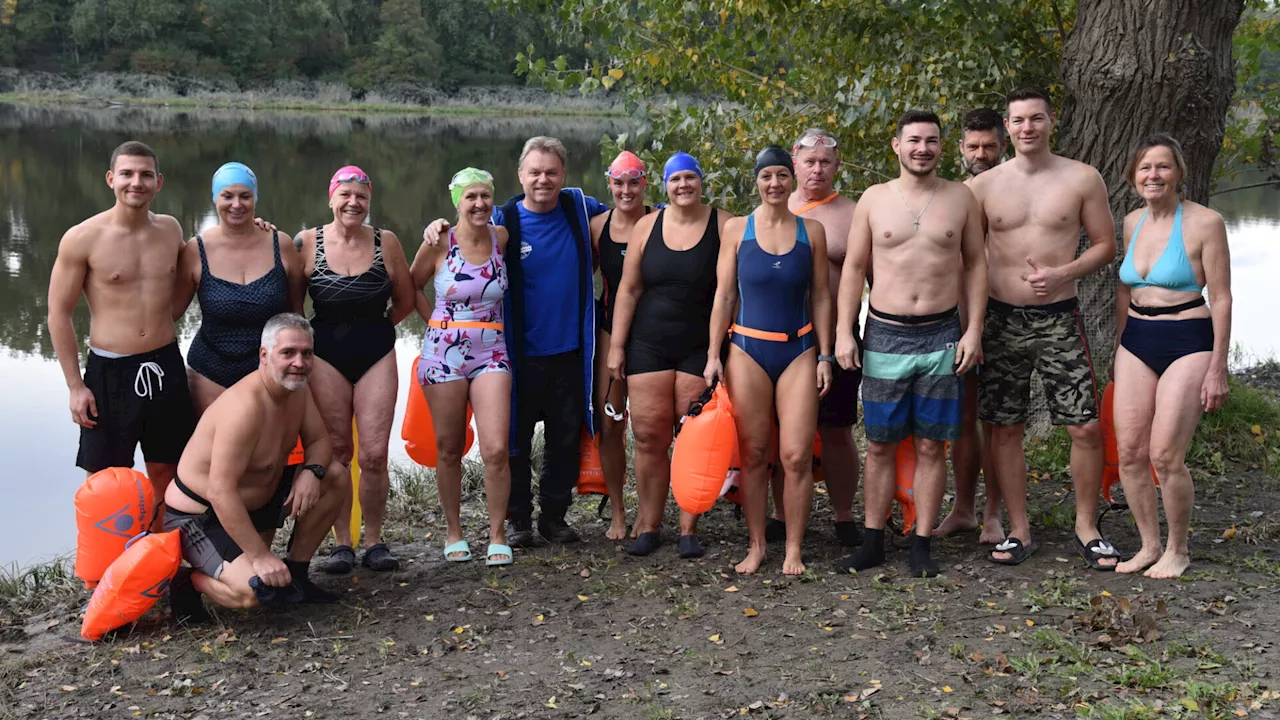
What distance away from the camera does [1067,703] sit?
4000 mm

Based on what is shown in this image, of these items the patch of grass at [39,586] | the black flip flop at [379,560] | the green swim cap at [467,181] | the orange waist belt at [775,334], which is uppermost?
the green swim cap at [467,181]

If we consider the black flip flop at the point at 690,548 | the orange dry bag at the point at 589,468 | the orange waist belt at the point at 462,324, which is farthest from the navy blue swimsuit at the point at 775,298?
the orange waist belt at the point at 462,324

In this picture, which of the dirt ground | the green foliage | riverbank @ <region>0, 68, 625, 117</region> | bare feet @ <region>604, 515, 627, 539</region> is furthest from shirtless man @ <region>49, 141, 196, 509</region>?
riverbank @ <region>0, 68, 625, 117</region>

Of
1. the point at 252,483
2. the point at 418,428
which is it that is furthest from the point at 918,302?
the point at 252,483

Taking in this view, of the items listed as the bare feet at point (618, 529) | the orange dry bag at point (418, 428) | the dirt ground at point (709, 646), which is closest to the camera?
the dirt ground at point (709, 646)

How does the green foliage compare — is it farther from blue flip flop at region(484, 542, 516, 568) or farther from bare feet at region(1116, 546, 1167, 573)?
blue flip flop at region(484, 542, 516, 568)

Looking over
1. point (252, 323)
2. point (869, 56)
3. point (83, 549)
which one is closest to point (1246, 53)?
point (869, 56)

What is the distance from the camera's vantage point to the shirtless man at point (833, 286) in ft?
18.2

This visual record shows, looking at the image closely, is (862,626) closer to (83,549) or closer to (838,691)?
(838,691)

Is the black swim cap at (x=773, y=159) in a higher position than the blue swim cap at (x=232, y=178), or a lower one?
higher

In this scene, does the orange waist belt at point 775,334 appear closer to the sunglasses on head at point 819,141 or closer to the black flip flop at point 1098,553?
the sunglasses on head at point 819,141

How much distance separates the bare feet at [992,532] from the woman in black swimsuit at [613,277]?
1.81 metres

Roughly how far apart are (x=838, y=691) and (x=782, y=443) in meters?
1.43

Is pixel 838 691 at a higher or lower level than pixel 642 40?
lower
